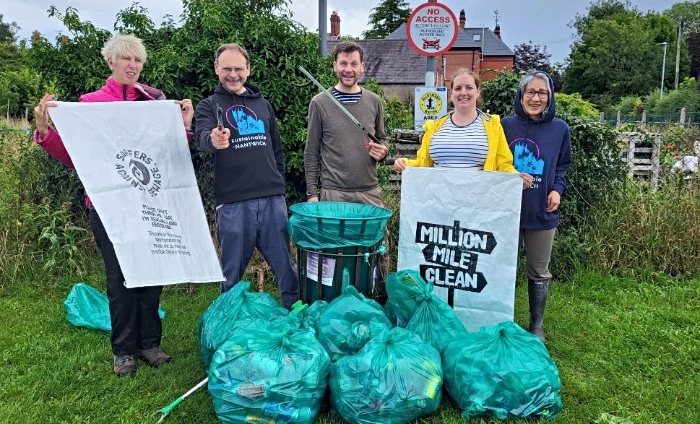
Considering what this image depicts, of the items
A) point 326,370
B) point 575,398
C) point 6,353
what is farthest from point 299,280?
point 6,353

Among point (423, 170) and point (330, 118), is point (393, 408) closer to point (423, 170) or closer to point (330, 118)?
point (423, 170)

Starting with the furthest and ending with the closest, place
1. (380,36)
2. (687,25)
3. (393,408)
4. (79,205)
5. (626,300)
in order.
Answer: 1. (687,25)
2. (380,36)
3. (79,205)
4. (626,300)
5. (393,408)

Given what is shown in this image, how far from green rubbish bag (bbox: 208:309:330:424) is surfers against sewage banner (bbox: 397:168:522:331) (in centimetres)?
112

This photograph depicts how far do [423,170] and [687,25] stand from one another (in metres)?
89.8

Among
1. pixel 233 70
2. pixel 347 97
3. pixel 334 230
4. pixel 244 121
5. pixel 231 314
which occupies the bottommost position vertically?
pixel 231 314

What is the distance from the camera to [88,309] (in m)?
3.97

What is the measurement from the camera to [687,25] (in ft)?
243

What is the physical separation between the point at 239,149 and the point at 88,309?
193cm

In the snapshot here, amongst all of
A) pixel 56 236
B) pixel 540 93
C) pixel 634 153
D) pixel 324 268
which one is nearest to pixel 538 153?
pixel 540 93

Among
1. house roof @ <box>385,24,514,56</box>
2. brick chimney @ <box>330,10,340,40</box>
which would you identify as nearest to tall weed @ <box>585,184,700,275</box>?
house roof @ <box>385,24,514,56</box>

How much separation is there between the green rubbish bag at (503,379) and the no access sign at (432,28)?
3.89m

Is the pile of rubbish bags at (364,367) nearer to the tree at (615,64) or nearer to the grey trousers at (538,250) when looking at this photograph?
the grey trousers at (538,250)

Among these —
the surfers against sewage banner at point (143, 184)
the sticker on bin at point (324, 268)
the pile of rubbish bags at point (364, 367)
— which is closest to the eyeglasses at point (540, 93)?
the pile of rubbish bags at point (364, 367)

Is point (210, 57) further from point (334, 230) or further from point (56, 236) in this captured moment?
point (334, 230)
